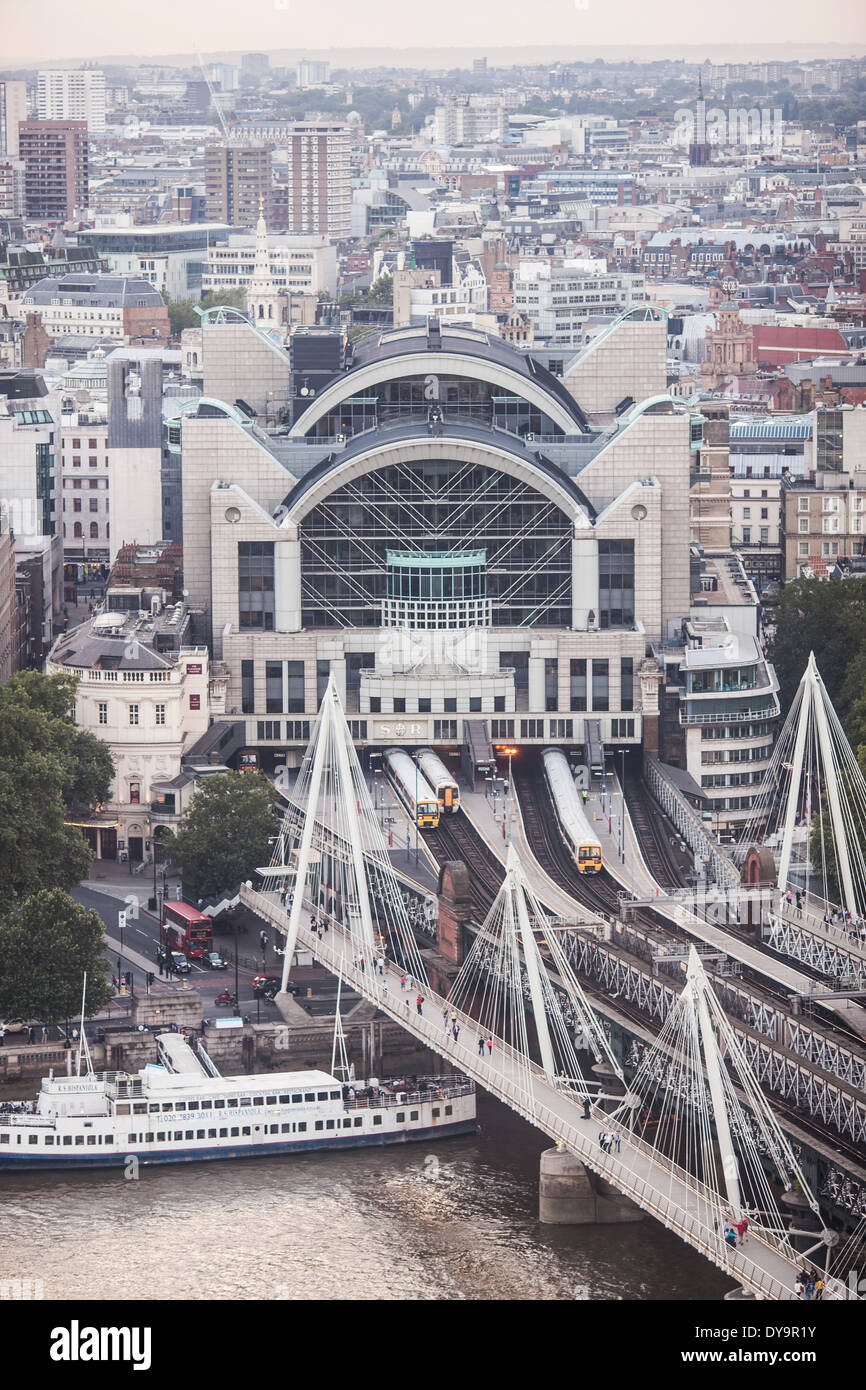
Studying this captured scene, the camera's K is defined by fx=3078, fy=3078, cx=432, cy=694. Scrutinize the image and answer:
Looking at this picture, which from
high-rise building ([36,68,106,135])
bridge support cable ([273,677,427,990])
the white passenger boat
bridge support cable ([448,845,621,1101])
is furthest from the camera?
high-rise building ([36,68,106,135])

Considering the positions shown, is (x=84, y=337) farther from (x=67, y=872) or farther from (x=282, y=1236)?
(x=282, y=1236)

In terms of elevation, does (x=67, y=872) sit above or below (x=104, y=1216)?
above

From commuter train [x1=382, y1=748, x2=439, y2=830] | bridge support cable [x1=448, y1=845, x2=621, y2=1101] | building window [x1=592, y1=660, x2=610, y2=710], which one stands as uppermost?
building window [x1=592, y1=660, x2=610, y2=710]

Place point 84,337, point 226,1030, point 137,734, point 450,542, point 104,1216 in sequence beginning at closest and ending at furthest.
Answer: point 104,1216 < point 226,1030 < point 137,734 < point 450,542 < point 84,337

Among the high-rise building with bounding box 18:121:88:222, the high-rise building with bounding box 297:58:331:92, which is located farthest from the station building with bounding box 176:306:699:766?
the high-rise building with bounding box 18:121:88:222

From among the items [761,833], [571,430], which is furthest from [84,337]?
[761,833]

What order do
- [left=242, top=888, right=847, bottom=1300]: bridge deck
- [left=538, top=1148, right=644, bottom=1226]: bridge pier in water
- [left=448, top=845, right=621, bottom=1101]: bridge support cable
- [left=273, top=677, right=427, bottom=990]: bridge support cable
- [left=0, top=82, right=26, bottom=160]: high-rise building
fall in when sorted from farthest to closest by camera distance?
[left=0, top=82, right=26, bottom=160]: high-rise building < [left=273, top=677, right=427, bottom=990]: bridge support cable < [left=448, top=845, right=621, bottom=1101]: bridge support cable < [left=538, top=1148, right=644, bottom=1226]: bridge pier in water < [left=242, top=888, right=847, bottom=1300]: bridge deck

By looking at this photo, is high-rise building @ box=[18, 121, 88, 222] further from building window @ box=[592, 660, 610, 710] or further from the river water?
the river water

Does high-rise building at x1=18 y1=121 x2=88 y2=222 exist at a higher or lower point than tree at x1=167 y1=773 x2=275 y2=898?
higher
